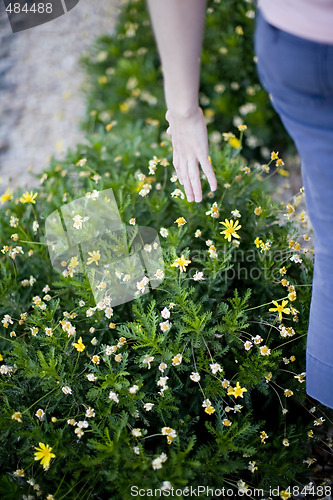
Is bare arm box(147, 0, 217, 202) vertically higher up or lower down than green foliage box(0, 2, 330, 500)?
higher up

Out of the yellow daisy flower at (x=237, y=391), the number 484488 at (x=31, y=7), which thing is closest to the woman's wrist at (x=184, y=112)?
the yellow daisy flower at (x=237, y=391)

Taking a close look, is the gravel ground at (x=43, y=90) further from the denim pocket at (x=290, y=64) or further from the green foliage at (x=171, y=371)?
the denim pocket at (x=290, y=64)

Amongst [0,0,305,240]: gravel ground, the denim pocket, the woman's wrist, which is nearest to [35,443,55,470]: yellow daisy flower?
the woman's wrist

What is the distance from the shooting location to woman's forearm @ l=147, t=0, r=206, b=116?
990mm

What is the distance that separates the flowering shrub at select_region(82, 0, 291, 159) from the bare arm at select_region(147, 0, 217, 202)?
1.48 m

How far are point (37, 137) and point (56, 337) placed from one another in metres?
2.65

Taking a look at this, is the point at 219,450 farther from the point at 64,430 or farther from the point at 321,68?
the point at 321,68

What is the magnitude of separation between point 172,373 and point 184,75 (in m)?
0.98

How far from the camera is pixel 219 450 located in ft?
4.63

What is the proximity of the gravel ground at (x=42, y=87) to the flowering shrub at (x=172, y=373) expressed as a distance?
1.82 metres

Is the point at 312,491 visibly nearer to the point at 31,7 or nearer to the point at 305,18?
the point at 305,18

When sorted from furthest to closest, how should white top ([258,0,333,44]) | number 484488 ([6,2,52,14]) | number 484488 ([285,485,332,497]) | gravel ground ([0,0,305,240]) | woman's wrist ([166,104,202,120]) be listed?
gravel ground ([0,0,305,240]) → number 484488 ([6,2,52,14]) → number 484488 ([285,485,332,497]) → woman's wrist ([166,104,202,120]) → white top ([258,0,333,44])

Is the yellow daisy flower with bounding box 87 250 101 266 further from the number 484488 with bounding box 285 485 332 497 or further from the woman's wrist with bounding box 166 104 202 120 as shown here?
the number 484488 with bounding box 285 485 332 497

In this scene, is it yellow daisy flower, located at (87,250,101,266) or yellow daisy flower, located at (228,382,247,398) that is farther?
yellow daisy flower, located at (87,250,101,266)
